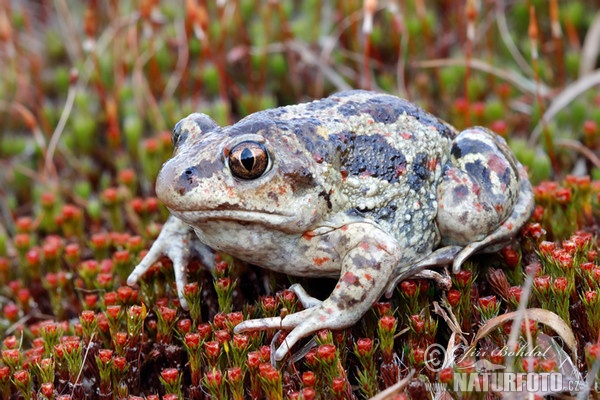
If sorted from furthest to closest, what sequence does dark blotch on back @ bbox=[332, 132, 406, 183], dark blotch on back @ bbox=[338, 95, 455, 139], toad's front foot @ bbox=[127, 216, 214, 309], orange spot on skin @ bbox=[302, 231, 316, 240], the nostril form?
toad's front foot @ bbox=[127, 216, 214, 309] < dark blotch on back @ bbox=[338, 95, 455, 139] < dark blotch on back @ bbox=[332, 132, 406, 183] < orange spot on skin @ bbox=[302, 231, 316, 240] < the nostril

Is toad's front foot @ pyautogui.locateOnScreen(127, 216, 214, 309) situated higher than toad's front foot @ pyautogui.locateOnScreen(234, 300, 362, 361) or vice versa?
toad's front foot @ pyautogui.locateOnScreen(127, 216, 214, 309)

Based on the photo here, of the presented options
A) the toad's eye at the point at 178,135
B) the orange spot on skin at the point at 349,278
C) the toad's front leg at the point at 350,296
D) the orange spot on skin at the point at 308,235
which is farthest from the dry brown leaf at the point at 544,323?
the toad's eye at the point at 178,135

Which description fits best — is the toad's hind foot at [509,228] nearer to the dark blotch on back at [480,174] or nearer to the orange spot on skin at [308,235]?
the dark blotch on back at [480,174]

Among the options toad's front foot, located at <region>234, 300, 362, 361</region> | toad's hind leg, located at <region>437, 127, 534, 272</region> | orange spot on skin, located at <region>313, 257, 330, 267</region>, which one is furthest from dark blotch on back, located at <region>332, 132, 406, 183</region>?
toad's front foot, located at <region>234, 300, 362, 361</region>

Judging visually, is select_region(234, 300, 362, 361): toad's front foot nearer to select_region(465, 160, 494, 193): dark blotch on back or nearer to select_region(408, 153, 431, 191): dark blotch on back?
select_region(408, 153, 431, 191): dark blotch on back

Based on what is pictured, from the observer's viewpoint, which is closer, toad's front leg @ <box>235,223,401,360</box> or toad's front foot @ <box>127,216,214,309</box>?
toad's front leg @ <box>235,223,401,360</box>

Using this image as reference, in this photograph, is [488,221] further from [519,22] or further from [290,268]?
[519,22]

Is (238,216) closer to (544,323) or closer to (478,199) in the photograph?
(478,199)
